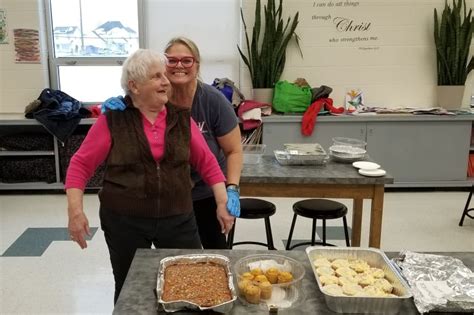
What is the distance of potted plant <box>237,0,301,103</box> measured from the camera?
16.1 feet

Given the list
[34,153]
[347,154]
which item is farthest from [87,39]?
[347,154]

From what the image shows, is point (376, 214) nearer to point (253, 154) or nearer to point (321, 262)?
point (253, 154)

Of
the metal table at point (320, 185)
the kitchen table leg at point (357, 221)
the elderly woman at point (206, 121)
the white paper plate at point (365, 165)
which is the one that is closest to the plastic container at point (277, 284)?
the elderly woman at point (206, 121)

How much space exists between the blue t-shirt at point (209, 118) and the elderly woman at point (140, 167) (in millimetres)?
380

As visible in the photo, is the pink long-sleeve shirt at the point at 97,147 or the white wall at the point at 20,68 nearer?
the pink long-sleeve shirt at the point at 97,147

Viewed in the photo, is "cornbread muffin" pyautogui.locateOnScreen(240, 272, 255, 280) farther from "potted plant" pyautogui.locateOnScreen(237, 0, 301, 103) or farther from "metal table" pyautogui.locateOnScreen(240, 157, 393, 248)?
"potted plant" pyautogui.locateOnScreen(237, 0, 301, 103)

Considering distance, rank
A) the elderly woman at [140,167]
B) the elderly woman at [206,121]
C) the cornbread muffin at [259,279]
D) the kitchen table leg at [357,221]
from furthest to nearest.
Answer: the kitchen table leg at [357,221] → the elderly woman at [206,121] → the elderly woman at [140,167] → the cornbread muffin at [259,279]

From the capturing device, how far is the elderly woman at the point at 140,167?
1814mm

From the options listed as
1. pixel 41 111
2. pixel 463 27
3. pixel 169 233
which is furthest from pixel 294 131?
pixel 169 233

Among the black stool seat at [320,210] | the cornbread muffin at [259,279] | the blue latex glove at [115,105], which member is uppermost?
the blue latex glove at [115,105]

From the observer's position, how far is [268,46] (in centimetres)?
493

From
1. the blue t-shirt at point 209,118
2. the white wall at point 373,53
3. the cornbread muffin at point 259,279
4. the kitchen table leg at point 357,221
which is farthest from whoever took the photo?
the white wall at point 373,53

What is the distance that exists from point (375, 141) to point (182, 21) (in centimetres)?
237

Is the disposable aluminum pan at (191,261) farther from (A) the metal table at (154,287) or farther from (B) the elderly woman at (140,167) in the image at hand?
(B) the elderly woman at (140,167)
